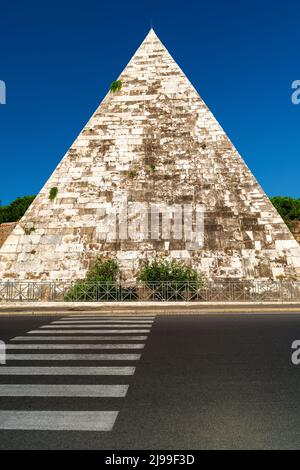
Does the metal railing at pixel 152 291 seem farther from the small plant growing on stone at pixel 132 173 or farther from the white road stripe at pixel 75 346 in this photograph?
the white road stripe at pixel 75 346

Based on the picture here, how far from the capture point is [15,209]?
48.0m

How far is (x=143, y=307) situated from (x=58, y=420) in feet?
36.8

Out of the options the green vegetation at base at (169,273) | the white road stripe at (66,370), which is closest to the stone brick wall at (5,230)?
the green vegetation at base at (169,273)

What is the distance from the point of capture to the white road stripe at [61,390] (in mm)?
4867

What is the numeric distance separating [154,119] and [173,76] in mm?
2447

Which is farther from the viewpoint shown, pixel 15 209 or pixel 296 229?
pixel 15 209

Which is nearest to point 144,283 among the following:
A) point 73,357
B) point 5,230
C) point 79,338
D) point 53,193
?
point 53,193

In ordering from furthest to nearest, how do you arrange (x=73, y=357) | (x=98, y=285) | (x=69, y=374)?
(x=98, y=285) → (x=73, y=357) → (x=69, y=374)

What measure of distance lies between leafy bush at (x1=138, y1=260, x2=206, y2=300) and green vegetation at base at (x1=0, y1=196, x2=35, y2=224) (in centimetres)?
3155

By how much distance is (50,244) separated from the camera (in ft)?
62.5

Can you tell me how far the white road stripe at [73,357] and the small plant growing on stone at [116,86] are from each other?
17173mm

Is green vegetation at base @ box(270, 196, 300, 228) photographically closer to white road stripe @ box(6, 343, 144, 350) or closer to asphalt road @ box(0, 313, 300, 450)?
asphalt road @ box(0, 313, 300, 450)

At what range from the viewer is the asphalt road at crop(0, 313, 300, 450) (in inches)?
143

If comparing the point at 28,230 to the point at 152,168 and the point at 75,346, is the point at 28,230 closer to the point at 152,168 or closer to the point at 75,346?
the point at 152,168
